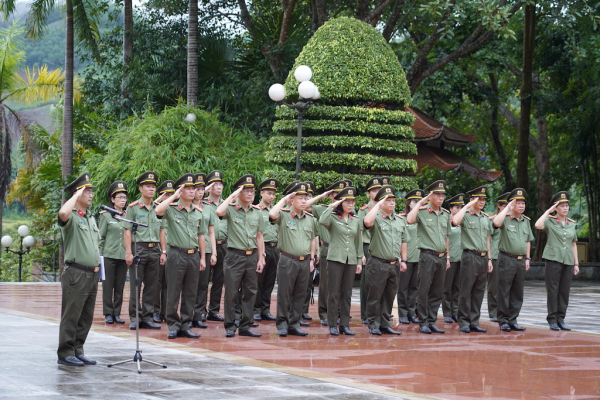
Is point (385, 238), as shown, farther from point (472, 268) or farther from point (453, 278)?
point (453, 278)

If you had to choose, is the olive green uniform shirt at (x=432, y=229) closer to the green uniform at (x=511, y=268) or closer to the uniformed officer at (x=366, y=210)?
the uniformed officer at (x=366, y=210)

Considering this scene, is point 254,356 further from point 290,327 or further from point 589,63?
point 589,63

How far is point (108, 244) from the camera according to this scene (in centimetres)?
1086

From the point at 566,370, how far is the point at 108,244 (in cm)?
616

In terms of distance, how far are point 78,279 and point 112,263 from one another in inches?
127

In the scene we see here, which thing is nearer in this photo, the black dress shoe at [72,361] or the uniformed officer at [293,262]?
the black dress shoe at [72,361]

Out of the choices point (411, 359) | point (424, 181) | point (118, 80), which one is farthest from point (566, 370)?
point (118, 80)

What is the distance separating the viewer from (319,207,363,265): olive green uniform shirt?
1002 cm

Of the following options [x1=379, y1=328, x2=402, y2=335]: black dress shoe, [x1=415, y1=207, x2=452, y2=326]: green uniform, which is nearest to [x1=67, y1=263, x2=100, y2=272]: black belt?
[x1=379, y1=328, x2=402, y2=335]: black dress shoe

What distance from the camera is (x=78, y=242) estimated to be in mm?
7715

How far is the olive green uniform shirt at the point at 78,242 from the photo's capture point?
7.70 m

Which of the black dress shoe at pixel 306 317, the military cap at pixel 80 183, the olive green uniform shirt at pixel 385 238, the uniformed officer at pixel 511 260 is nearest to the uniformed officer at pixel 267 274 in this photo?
the black dress shoe at pixel 306 317

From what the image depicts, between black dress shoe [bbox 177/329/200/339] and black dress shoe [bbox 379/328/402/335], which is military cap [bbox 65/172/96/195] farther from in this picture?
black dress shoe [bbox 379/328/402/335]

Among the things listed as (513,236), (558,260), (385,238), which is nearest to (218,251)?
(385,238)
